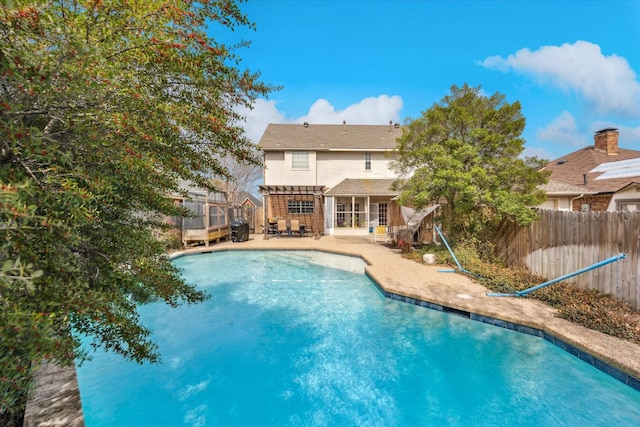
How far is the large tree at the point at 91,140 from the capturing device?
1.42m

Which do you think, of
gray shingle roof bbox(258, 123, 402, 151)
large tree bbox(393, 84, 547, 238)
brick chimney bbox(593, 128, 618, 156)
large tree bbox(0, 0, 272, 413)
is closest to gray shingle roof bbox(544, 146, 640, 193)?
brick chimney bbox(593, 128, 618, 156)

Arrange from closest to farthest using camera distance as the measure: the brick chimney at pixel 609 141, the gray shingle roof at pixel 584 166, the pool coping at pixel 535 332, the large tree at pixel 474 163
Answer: the pool coping at pixel 535 332 → the large tree at pixel 474 163 → the gray shingle roof at pixel 584 166 → the brick chimney at pixel 609 141

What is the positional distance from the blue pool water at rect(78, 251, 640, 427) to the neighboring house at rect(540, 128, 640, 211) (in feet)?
42.3

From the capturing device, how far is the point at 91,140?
5.80ft

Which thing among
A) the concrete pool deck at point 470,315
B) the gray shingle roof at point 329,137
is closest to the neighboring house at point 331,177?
the gray shingle roof at point 329,137

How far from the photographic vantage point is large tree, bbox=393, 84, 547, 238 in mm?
8352

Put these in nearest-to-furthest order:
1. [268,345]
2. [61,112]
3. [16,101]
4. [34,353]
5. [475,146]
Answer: [34,353], [16,101], [61,112], [268,345], [475,146]

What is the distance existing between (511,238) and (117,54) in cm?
1021

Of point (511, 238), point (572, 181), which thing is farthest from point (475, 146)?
point (572, 181)

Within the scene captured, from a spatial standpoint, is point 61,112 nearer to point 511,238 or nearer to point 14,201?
point 14,201

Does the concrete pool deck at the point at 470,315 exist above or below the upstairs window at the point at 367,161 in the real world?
below

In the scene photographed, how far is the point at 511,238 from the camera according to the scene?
27.9 ft

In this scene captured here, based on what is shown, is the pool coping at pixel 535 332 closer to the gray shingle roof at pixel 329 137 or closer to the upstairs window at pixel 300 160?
the upstairs window at pixel 300 160

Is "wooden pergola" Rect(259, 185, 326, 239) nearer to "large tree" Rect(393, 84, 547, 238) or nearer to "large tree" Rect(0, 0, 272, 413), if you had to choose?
"large tree" Rect(393, 84, 547, 238)
